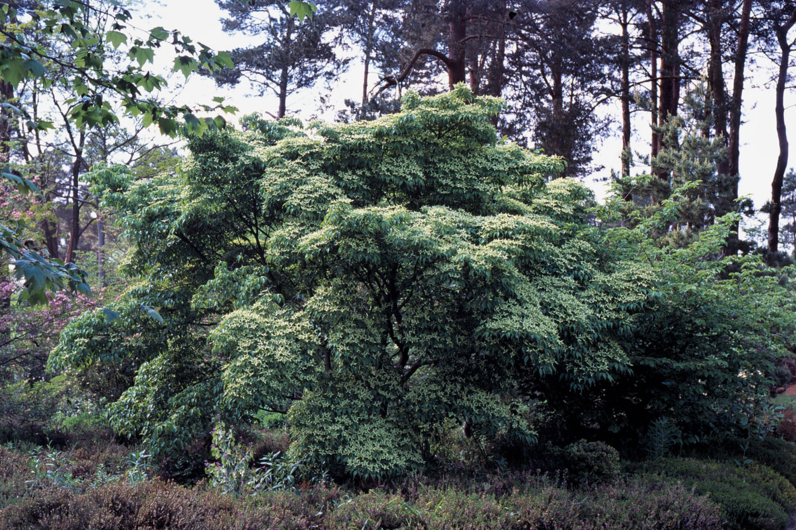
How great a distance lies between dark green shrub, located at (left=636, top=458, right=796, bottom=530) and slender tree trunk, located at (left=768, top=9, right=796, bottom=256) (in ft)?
42.4

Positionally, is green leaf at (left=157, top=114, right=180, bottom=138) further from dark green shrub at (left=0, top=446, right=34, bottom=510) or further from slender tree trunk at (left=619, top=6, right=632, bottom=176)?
slender tree trunk at (left=619, top=6, right=632, bottom=176)

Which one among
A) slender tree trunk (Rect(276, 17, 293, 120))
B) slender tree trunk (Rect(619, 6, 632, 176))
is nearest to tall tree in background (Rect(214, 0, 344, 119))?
slender tree trunk (Rect(276, 17, 293, 120))

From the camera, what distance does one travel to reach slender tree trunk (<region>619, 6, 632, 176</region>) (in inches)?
667

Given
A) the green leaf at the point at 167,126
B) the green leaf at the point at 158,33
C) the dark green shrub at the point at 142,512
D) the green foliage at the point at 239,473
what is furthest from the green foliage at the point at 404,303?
the green leaf at the point at 158,33

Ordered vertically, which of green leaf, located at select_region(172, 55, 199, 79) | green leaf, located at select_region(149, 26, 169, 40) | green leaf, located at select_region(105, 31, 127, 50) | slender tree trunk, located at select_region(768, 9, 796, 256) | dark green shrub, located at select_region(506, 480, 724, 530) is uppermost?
slender tree trunk, located at select_region(768, 9, 796, 256)

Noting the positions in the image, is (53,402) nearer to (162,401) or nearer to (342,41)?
(162,401)

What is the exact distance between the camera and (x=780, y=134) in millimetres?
18656

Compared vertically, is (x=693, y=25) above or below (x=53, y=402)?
above

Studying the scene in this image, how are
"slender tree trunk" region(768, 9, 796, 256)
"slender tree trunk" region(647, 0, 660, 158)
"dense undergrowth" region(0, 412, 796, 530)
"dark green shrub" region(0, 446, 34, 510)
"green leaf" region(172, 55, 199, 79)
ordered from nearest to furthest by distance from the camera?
"green leaf" region(172, 55, 199, 79)
"dense undergrowth" region(0, 412, 796, 530)
"dark green shrub" region(0, 446, 34, 510)
"slender tree trunk" region(647, 0, 660, 158)
"slender tree trunk" region(768, 9, 796, 256)

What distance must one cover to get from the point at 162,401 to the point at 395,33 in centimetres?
1409

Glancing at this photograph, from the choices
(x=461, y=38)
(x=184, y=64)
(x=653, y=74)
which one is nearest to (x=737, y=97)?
(x=653, y=74)

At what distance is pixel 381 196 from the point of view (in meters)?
7.82

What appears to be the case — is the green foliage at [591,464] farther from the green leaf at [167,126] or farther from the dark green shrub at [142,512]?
the green leaf at [167,126]

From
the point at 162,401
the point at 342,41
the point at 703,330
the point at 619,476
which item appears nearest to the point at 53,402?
the point at 162,401
